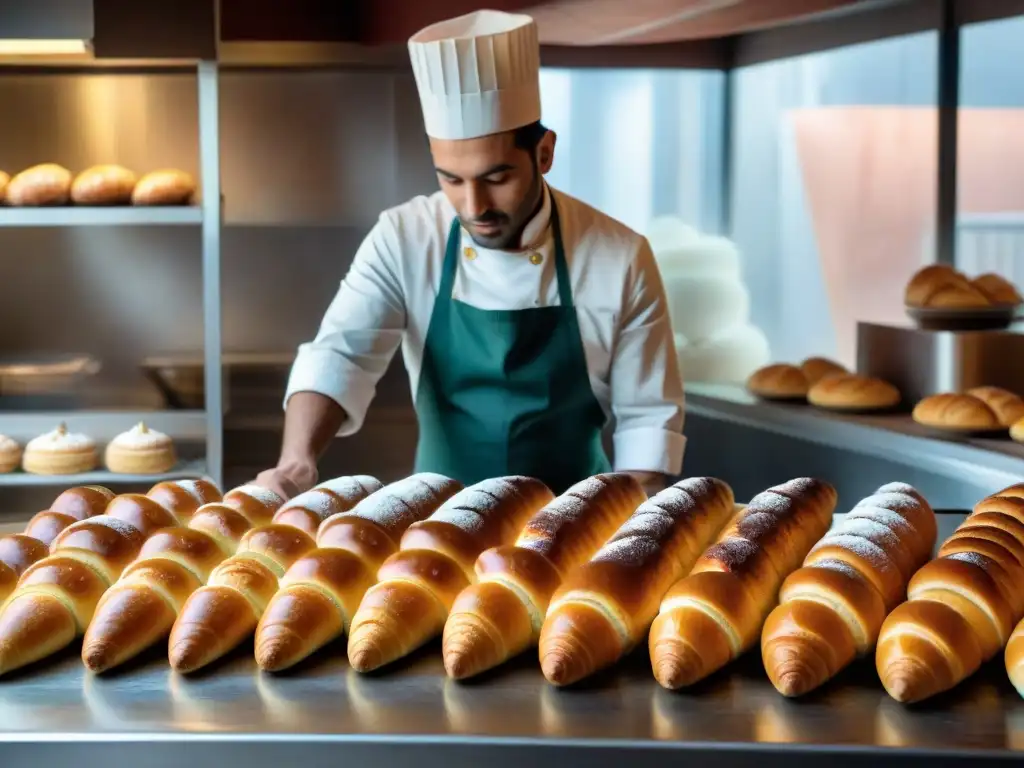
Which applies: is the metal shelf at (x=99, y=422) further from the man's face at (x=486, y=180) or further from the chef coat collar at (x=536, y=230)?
the man's face at (x=486, y=180)

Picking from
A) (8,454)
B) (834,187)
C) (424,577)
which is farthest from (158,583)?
(834,187)

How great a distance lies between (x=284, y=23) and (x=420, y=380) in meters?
1.82

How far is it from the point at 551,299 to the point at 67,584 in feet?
4.48

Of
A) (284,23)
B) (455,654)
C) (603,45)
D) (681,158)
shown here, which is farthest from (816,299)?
(455,654)

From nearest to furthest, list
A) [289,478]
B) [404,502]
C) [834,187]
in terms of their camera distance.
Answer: [404,502]
[289,478]
[834,187]

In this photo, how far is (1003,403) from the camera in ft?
8.70

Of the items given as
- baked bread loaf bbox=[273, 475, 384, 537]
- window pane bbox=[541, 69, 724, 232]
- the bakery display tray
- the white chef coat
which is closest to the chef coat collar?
the white chef coat

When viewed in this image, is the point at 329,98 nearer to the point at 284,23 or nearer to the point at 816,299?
the point at 284,23

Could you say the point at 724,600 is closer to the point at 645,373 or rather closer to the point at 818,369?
the point at 645,373

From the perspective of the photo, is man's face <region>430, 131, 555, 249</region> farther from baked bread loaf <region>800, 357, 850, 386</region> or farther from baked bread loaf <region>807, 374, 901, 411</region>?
baked bread loaf <region>800, 357, 850, 386</region>

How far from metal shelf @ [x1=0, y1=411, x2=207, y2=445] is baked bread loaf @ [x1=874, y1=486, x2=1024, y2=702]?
2617mm

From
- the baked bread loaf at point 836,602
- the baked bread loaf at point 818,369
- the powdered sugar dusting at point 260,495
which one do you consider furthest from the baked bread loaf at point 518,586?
the baked bread loaf at point 818,369

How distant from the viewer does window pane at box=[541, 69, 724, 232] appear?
12.1ft

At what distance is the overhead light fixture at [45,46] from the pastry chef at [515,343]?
1350 mm
